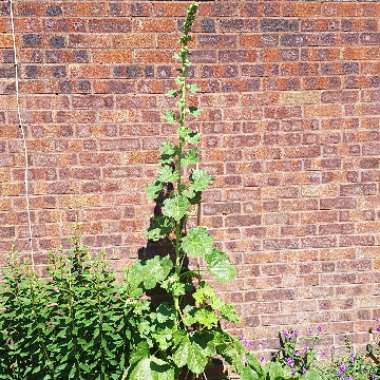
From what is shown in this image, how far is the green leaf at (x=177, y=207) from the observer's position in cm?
273

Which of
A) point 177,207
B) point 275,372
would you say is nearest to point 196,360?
point 275,372

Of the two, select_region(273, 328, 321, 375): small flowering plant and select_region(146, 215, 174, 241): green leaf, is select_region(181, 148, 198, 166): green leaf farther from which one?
select_region(273, 328, 321, 375): small flowering plant

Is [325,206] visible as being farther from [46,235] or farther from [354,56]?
[46,235]

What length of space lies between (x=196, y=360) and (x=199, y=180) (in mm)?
1049

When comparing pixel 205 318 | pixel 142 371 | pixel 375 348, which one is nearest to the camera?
pixel 142 371

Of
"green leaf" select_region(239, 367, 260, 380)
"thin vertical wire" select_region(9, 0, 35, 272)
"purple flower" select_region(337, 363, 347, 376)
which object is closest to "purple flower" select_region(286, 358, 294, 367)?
"purple flower" select_region(337, 363, 347, 376)

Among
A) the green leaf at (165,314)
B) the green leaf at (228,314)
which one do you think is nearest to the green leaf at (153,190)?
the green leaf at (165,314)

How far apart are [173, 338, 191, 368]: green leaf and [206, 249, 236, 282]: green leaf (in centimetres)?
44

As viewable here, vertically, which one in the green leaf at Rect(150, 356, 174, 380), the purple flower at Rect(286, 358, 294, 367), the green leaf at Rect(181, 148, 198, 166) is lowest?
the purple flower at Rect(286, 358, 294, 367)

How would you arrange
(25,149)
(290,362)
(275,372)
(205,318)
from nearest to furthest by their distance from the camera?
(205,318)
(275,372)
(25,149)
(290,362)

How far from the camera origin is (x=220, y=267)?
280cm

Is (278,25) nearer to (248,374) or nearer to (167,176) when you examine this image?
(167,176)

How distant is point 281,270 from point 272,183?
632mm

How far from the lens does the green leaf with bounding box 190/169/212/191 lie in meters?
2.76
